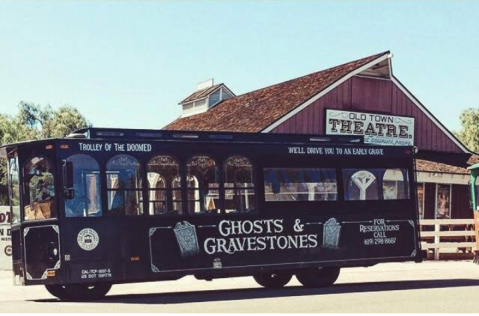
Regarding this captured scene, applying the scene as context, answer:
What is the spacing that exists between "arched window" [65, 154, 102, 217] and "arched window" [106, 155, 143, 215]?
8.2 inches

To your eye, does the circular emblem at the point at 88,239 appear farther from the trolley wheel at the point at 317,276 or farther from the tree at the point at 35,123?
the tree at the point at 35,123

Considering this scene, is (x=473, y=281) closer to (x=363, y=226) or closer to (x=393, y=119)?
(x=363, y=226)

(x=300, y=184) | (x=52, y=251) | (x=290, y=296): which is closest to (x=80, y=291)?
(x=52, y=251)

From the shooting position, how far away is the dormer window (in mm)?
40281

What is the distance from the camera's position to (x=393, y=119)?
109 feet

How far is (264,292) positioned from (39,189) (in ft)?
14.7

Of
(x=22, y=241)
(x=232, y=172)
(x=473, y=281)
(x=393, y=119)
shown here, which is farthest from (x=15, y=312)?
(x=393, y=119)

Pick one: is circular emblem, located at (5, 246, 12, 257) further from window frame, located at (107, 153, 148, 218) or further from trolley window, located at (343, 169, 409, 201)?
trolley window, located at (343, 169, 409, 201)

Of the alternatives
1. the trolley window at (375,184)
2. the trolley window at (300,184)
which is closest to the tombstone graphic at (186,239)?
the trolley window at (300,184)

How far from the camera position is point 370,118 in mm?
32344

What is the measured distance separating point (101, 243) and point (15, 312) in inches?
85.3

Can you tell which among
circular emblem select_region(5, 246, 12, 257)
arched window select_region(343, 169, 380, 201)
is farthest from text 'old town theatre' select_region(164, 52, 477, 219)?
arched window select_region(343, 169, 380, 201)

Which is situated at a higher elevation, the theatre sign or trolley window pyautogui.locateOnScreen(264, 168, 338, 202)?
the theatre sign

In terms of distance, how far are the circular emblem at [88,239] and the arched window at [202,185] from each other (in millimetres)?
1832
